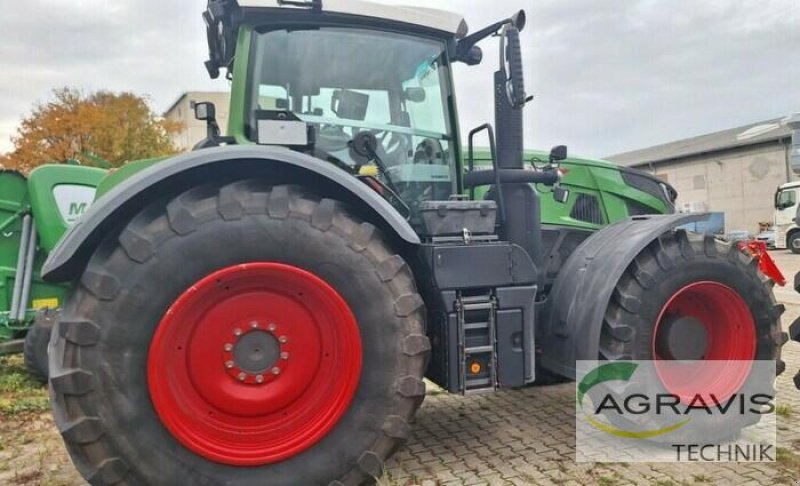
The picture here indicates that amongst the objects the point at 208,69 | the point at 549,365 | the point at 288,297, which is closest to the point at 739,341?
the point at 549,365

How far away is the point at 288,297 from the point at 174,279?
1.74 ft

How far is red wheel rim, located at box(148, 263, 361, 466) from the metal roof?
34.7 m

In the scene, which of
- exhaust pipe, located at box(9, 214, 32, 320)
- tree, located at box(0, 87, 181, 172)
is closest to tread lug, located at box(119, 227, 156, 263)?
exhaust pipe, located at box(9, 214, 32, 320)

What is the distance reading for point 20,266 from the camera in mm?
5902

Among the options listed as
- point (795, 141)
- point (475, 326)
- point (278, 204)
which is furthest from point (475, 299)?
point (795, 141)

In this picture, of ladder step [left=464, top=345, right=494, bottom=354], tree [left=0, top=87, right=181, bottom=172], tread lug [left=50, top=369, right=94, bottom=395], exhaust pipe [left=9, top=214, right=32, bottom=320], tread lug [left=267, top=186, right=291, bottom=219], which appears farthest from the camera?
tree [left=0, top=87, right=181, bottom=172]

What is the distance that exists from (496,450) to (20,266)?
15.8ft

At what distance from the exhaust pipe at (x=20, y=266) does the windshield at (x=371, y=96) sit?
148 inches

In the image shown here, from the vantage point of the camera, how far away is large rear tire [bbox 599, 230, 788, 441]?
3.64m

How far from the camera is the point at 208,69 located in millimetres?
4691

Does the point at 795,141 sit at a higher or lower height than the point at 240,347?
higher

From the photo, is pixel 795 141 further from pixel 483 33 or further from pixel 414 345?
pixel 414 345

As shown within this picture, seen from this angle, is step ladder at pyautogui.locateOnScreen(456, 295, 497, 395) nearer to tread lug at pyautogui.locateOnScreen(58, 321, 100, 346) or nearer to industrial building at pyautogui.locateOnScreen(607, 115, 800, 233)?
tread lug at pyautogui.locateOnScreen(58, 321, 100, 346)

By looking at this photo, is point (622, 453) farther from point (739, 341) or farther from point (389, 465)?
point (389, 465)
